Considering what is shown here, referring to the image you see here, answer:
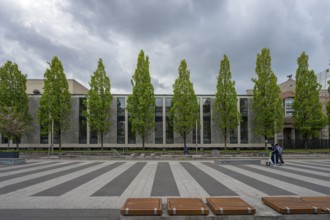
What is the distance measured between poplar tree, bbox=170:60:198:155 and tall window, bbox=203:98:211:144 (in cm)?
667

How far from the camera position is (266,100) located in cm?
3694

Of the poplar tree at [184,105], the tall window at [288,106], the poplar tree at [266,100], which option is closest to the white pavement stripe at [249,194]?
the poplar tree at [184,105]

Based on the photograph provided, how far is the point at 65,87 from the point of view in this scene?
3659cm

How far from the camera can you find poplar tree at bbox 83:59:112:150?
35375mm

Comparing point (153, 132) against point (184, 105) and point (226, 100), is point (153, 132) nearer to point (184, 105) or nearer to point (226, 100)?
point (184, 105)

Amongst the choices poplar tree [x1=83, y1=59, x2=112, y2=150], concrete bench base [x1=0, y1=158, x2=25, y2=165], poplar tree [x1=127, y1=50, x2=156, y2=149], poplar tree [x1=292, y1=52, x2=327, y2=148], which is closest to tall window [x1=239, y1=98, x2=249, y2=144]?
poplar tree [x1=292, y1=52, x2=327, y2=148]

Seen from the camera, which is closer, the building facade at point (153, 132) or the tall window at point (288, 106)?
the building facade at point (153, 132)

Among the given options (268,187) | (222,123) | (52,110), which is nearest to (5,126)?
(52,110)

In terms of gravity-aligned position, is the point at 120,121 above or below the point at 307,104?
below

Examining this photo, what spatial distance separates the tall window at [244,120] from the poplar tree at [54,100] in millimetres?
29174

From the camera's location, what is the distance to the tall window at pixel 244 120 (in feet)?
139

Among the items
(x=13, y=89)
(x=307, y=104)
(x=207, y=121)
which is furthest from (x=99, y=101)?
(x=307, y=104)

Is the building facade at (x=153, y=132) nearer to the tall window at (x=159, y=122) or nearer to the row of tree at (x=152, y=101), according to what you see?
the tall window at (x=159, y=122)

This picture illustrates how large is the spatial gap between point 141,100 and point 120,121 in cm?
926
